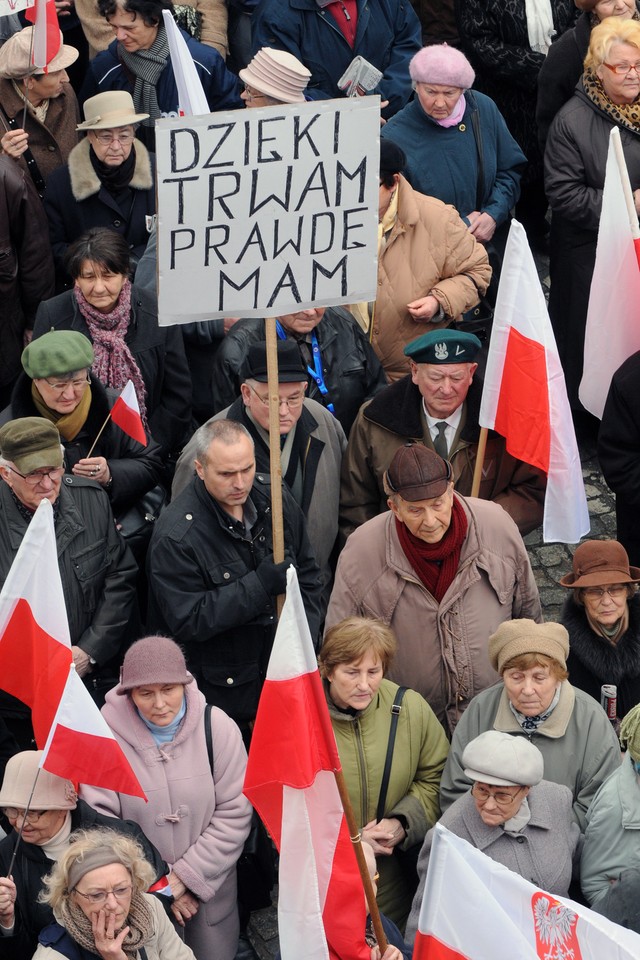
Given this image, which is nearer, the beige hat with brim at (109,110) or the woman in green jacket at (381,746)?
the woman in green jacket at (381,746)

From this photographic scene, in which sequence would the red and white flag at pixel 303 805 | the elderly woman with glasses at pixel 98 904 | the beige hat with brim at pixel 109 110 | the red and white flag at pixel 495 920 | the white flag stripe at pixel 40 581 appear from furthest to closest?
the beige hat with brim at pixel 109 110
the white flag stripe at pixel 40 581
the elderly woman with glasses at pixel 98 904
the red and white flag at pixel 303 805
the red and white flag at pixel 495 920

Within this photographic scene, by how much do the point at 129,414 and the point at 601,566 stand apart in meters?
1.97

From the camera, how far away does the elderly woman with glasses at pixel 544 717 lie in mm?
6086

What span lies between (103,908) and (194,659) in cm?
154

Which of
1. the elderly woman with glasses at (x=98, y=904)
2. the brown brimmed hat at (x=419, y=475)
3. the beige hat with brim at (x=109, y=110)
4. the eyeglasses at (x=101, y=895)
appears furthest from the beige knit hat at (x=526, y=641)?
the beige hat with brim at (x=109, y=110)

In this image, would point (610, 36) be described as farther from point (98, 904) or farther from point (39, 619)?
point (98, 904)

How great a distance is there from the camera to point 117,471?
7.02m

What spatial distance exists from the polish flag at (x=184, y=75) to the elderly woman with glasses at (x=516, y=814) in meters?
3.99

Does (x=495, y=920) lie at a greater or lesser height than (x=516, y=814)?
greater

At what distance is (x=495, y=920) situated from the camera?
190 inches

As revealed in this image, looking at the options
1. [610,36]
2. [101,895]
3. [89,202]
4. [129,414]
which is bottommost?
[101,895]

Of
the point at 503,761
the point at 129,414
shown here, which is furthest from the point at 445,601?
the point at 129,414

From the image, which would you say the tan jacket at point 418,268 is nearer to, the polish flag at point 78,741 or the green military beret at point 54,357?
the green military beret at point 54,357

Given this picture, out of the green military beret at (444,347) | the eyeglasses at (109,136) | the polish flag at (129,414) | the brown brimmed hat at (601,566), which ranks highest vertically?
the eyeglasses at (109,136)
